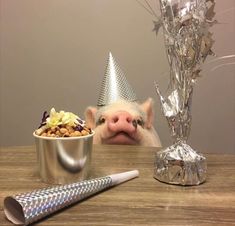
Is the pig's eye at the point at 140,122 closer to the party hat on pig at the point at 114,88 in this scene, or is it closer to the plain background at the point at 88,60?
the party hat on pig at the point at 114,88

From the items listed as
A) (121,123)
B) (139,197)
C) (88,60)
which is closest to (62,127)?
(139,197)

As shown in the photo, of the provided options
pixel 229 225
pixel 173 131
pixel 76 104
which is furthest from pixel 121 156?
pixel 76 104

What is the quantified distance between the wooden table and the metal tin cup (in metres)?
0.03

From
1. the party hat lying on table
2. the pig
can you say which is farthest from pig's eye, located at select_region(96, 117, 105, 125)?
the party hat lying on table

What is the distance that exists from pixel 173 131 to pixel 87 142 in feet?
0.54

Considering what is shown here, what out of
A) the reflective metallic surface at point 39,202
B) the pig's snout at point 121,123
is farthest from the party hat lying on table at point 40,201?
the pig's snout at point 121,123

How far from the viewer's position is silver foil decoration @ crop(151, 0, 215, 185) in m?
0.62

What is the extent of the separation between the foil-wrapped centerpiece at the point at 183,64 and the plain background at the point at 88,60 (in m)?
0.97

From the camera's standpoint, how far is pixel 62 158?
1.96ft

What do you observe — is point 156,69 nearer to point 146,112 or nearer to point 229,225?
point 146,112

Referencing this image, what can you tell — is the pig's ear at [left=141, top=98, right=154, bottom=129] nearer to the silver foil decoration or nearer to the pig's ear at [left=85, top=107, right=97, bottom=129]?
the pig's ear at [left=85, top=107, right=97, bottom=129]

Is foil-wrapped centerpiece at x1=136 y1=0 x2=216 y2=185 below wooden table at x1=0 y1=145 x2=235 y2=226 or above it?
above

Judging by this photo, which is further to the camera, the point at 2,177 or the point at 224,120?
the point at 224,120

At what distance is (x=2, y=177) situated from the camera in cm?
63
